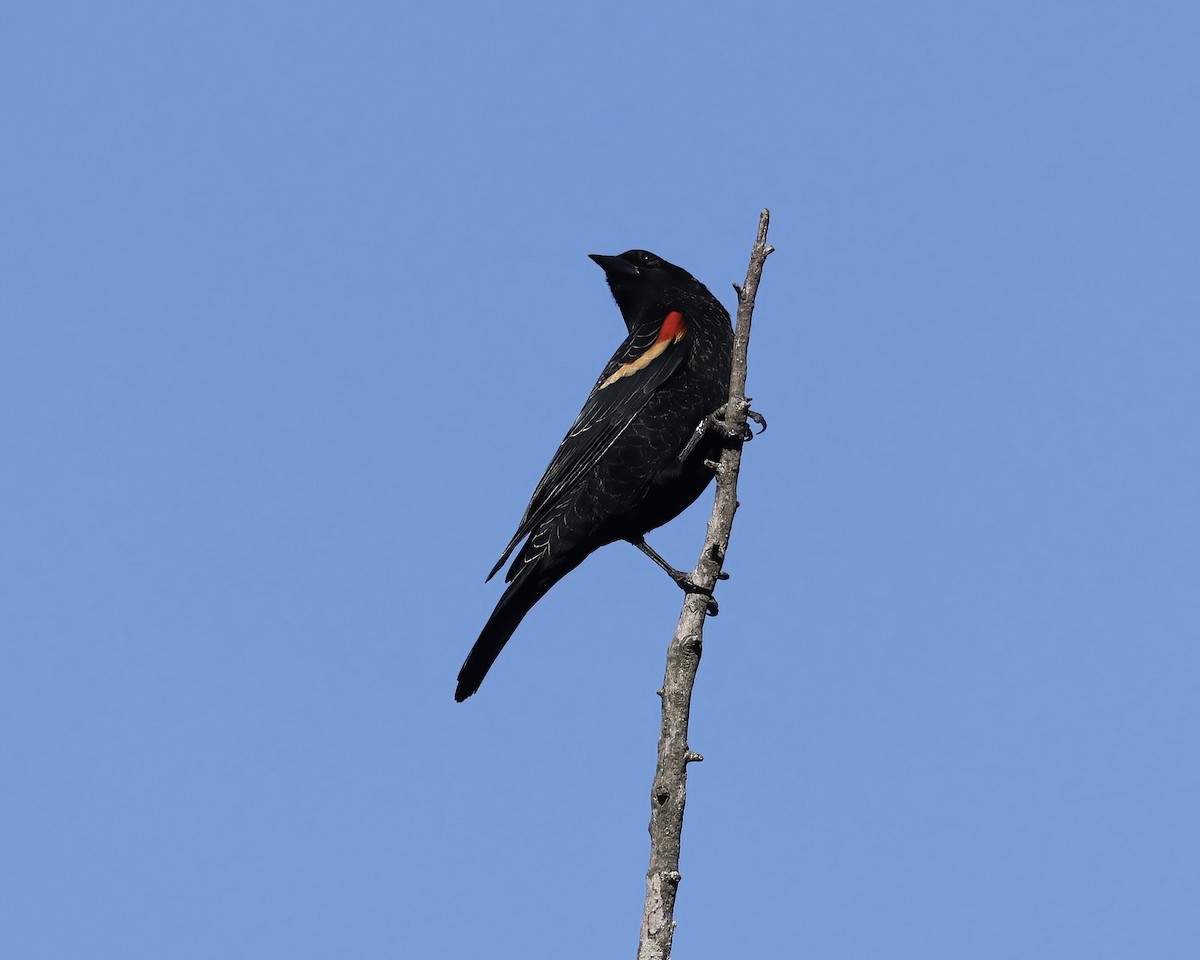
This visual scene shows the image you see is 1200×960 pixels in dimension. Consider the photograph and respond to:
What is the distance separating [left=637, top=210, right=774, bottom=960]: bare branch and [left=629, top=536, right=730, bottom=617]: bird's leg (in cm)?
2

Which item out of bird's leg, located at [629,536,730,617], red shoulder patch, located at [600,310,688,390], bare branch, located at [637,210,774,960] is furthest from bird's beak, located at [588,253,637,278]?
bare branch, located at [637,210,774,960]

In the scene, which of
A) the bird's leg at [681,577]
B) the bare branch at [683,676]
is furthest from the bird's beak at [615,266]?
the bare branch at [683,676]

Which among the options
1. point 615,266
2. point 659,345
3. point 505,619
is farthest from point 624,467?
point 615,266

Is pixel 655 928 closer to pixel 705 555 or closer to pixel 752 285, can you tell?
pixel 705 555

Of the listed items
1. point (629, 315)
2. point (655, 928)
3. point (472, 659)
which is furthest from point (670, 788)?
point (629, 315)

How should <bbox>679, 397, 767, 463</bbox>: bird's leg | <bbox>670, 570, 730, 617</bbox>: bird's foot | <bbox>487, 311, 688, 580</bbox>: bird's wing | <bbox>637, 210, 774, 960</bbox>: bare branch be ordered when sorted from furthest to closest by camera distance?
<bbox>487, 311, 688, 580</bbox>: bird's wing → <bbox>679, 397, 767, 463</bbox>: bird's leg → <bbox>670, 570, 730, 617</bbox>: bird's foot → <bbox>637, 210, 774, 960</bbox>: bare branch

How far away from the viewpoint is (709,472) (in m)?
6.85

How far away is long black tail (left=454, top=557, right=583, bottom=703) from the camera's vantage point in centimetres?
667

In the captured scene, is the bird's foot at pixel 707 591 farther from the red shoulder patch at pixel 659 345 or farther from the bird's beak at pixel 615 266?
the bird's beak at pixel 615 266

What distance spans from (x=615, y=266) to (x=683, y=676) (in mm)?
3788

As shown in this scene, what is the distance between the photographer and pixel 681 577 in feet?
21.3

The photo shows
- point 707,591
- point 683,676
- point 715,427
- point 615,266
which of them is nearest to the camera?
point 683,676

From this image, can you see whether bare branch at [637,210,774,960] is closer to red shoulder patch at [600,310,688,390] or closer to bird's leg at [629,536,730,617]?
bird's leg at [629,536,730,617]

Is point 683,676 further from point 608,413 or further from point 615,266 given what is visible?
point 615,266
